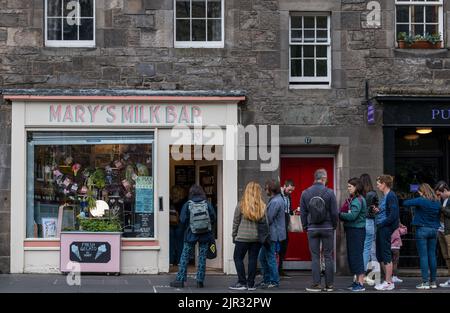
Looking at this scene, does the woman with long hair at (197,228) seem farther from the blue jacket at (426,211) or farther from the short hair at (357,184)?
the blue jacket at (426,211)

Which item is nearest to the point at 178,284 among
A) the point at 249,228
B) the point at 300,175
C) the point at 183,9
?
the point at 249,228

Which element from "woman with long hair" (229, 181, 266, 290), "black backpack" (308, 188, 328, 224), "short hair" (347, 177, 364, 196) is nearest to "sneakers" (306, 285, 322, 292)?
"woman with long hair" (229, 181, 266, 290)

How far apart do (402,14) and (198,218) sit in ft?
20.7

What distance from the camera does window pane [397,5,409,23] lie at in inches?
704

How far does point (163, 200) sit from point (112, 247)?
1.33 m

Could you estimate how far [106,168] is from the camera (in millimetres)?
17391

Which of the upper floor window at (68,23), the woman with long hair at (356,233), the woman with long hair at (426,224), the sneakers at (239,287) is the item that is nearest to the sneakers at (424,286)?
the woman with long hair at (426,224)

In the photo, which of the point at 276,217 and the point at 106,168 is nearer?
the point at 276,217

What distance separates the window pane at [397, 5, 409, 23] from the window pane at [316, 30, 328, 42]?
1.51m

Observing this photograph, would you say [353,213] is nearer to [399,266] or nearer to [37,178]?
[399,266]

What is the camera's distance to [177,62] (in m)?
17.4

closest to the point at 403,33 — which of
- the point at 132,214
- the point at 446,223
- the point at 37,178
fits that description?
the point at 446,223

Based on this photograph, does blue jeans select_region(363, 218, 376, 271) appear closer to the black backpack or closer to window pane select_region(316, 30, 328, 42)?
the black backpack

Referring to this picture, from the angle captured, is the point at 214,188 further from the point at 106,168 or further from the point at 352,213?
the point at 352,213
